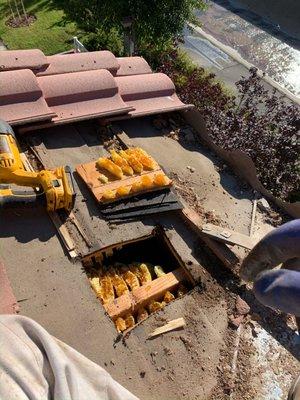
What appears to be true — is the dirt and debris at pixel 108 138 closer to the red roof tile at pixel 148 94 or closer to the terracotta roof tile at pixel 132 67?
the red roof tile at pixel 148 94

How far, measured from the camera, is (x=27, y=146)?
19.8ft

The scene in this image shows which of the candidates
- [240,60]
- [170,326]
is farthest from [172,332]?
[240,60]

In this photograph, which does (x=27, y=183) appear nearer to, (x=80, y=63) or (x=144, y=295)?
(x=144, y=295)

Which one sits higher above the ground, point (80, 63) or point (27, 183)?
point (80, 63)

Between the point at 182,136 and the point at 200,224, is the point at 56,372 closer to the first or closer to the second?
the point at 200,224

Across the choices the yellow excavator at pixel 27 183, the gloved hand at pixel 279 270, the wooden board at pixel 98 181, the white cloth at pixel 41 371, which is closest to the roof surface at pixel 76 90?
the yellow excavator at pixel 27 183

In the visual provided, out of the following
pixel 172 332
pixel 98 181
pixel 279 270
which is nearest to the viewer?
pixel 279 270

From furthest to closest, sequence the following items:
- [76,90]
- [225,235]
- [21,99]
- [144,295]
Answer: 1. [76,90]
2. [21,99]
3. [225,235]
4. [144,295]

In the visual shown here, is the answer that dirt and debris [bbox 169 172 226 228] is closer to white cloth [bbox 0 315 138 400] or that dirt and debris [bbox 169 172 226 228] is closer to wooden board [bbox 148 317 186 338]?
wooden board [bbox 148 317 186 338]

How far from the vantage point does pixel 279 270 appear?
2236mm

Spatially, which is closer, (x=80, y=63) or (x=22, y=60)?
(x=22, y=60)

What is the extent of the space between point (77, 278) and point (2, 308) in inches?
35.5

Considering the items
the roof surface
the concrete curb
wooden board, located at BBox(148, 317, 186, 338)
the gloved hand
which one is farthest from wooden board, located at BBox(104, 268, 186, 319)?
the concrete curb

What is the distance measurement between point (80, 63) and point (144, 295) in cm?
460
